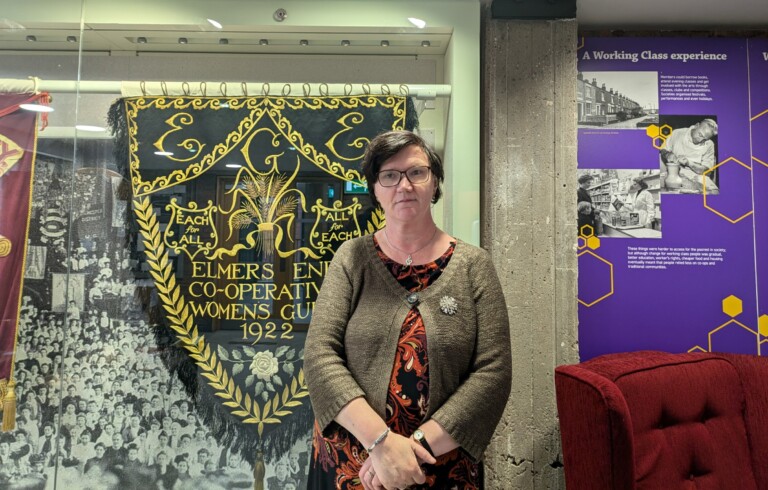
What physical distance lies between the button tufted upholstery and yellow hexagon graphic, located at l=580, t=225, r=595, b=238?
535 mm

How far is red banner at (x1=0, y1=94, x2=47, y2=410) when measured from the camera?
1873 millimetres

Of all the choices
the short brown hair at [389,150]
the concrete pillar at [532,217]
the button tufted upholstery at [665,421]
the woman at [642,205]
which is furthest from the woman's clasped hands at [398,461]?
the woman at [642,205]

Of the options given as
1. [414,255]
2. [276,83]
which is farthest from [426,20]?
[414,255]

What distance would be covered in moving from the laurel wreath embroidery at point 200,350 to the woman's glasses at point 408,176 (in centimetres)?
94

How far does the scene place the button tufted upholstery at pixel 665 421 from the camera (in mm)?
1463

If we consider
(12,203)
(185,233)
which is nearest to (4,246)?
(12,203)

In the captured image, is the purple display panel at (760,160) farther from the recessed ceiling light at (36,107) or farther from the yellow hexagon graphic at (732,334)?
the recessed ceiling light at (36,107)

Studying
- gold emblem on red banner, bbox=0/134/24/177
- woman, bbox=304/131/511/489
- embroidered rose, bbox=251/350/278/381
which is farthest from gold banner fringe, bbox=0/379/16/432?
woman, bbox=304/131/511/489

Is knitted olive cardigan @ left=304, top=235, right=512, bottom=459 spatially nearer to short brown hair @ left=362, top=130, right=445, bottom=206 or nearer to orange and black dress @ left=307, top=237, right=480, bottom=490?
orange and black dress @ left=307, top=237, right=480, bottom=490

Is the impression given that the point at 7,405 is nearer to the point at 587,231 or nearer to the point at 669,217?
the point at 587,231

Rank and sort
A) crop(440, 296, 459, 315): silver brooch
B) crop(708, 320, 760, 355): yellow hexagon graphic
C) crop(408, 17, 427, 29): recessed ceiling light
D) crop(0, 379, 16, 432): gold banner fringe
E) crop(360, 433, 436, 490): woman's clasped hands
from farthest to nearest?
crop(708, 320, 760, 355): yellow hexagon graphic < crop(408, 17, 427, 29): recessed ceiling light < crop(0, 379, 16, 432): gold banner fringe < crop(440, 296, 459, 315): silver brooch < crop(360, 433, 436, 490): woman's clasped hands

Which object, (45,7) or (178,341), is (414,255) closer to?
(178,341)

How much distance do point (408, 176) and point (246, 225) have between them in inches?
33.6

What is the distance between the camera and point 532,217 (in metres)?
1.98
